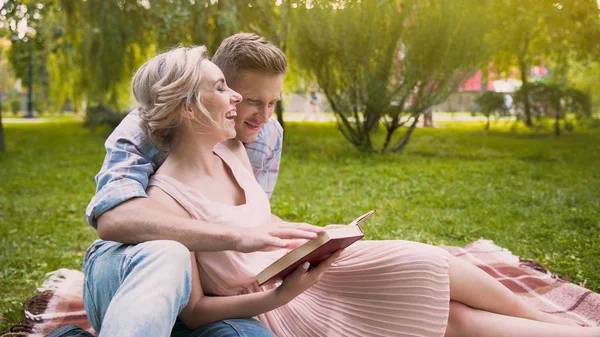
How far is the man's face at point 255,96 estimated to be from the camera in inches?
95.3

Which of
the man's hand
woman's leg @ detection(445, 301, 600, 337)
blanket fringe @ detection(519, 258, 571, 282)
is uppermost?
the man's hand

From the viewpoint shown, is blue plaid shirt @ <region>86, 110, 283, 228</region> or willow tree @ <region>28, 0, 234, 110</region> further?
willow tree @ <region>28, 0, 234, 110</region>

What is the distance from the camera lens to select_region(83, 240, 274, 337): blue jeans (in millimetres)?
1577

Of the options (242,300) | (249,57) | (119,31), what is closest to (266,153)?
(249,57)

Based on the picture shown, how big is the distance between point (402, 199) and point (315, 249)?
15.5 ft

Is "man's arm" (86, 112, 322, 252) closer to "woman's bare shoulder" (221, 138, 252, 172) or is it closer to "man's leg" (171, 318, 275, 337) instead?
"man's leg" (171, 318, 275, 337)

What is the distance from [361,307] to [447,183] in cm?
537

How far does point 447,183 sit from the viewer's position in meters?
7.34

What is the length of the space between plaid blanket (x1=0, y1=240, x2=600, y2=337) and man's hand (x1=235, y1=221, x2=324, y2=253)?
1.41 m

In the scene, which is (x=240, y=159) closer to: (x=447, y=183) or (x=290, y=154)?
(x=447, y=183)

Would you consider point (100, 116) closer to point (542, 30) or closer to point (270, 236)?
point (542, 30)

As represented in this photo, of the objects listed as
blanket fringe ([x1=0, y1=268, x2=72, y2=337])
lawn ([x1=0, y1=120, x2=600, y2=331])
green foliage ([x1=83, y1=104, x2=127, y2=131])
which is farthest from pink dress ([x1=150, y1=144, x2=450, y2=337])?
green foliage ([x1=83, y1=104, x2=127, y2=131])

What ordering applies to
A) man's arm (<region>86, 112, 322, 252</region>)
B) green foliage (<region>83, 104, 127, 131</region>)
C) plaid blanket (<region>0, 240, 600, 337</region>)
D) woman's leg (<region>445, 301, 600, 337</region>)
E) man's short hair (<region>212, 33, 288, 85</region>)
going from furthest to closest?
green foliage (<region>83, 104, 127, 131</region>) < plaid blanket (<region>0, 240, 600, 337</region>) < man's short hair (<region>212, 33, 288, 85</region>) < woman's leg (<region>445, 301, 600, 337</region>) < man's arm (<region>86, 112, 322, 252</region>)

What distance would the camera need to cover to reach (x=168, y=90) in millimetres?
2023
